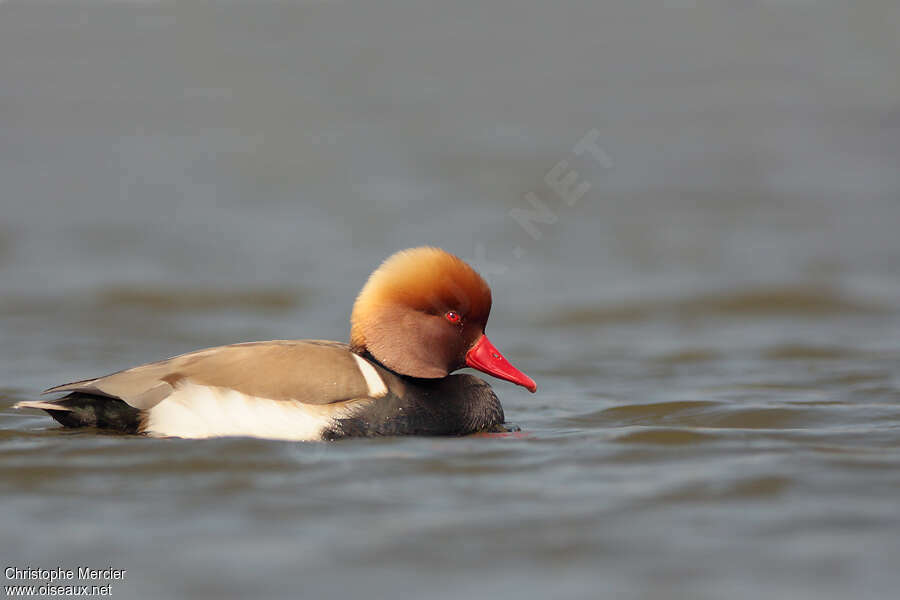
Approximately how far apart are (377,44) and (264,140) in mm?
3300

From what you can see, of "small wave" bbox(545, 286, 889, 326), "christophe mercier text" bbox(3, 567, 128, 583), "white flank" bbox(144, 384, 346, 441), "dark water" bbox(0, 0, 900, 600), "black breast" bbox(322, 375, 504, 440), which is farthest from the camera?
"small wave" bbox(545, 286, 889, 326)

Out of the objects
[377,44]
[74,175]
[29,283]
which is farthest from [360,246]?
[377,44]

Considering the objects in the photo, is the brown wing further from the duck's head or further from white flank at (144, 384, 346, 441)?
the duck's head

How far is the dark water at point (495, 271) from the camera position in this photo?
184 inches

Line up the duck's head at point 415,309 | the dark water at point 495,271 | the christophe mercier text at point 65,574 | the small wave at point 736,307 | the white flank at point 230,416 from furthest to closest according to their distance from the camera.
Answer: the small wave at point 736,307, the duck's head at point 415,309, the white flank at point 230,416, the dark water at point 495,271, the christophe mercier text at point 65,574

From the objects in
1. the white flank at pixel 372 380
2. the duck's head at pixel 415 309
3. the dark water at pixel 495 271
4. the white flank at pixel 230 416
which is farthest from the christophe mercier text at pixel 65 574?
the duck's head at pixel 415 309

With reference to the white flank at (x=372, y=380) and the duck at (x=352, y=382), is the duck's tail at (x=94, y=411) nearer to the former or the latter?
the duck at (x=352, y=382)

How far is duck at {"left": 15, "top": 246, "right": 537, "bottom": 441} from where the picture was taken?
6.20 metres

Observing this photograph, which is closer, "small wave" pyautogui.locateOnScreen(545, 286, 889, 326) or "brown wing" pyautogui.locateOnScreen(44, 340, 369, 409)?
"brown wing" pyautogui.locateOnScreen(44, 340, 369, 409)

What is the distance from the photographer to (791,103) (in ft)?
58.3

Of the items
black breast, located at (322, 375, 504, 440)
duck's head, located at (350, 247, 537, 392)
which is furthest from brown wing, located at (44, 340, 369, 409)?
duck's head, located at (350, 247, 537, 392)

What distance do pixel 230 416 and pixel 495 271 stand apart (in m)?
6.83

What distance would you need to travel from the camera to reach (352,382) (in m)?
6.29

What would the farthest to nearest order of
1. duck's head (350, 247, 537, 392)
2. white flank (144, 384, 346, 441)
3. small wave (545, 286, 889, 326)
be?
small wave (545, 286, 889, 326), duck's head (350, 247, 537, 392), white flank (144, 384, 346, 441)
